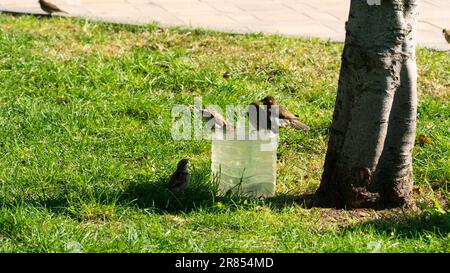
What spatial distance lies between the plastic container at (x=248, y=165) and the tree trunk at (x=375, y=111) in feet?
1.29

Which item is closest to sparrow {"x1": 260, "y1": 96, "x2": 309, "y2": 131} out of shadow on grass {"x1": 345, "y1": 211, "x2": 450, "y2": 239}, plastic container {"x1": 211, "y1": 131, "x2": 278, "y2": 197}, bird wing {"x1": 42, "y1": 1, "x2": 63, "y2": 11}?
plastic container {"x1": 211, "y1": 131, "x2": 278, "y2": 197}

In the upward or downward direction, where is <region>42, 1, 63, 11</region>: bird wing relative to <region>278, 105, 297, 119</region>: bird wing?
upward

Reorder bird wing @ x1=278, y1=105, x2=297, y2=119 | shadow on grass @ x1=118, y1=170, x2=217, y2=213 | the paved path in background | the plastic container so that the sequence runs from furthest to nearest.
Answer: the paved path in background < bird wing @ x1=278, y1=105, x2=297, y2=119 < the plastic container < shadow on grass @ x1=118, y1=170, x2=217, y2=213

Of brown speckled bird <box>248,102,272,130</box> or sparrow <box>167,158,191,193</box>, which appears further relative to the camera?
brown speckled bird <box>248,102,272,130</box>

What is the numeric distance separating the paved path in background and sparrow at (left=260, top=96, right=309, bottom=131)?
120 inches

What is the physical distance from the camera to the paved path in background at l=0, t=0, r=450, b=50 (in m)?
10.6

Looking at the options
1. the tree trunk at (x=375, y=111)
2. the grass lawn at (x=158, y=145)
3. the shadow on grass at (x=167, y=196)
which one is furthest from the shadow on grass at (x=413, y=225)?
the shadow on grass at (x=167, y=196)

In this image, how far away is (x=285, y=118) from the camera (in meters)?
7.33

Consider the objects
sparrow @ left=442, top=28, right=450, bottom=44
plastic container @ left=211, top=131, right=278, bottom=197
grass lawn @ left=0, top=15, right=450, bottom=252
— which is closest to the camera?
grass lawn @ left=0, top=15, right=450, bottom=252

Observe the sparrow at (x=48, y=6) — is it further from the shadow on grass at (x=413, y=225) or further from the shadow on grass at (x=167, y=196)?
the shadow on grass at (x=413, y=225)

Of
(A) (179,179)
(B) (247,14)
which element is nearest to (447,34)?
(B) (247,14)

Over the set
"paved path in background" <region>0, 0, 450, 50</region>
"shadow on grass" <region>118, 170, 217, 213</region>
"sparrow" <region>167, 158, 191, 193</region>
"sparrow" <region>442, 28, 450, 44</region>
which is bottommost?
"shadow on grass" <region>118, 170, 217, 213</region>

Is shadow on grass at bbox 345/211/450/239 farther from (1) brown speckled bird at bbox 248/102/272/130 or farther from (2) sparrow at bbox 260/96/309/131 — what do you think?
(2) sparrow at bbox 260/96/309/131
